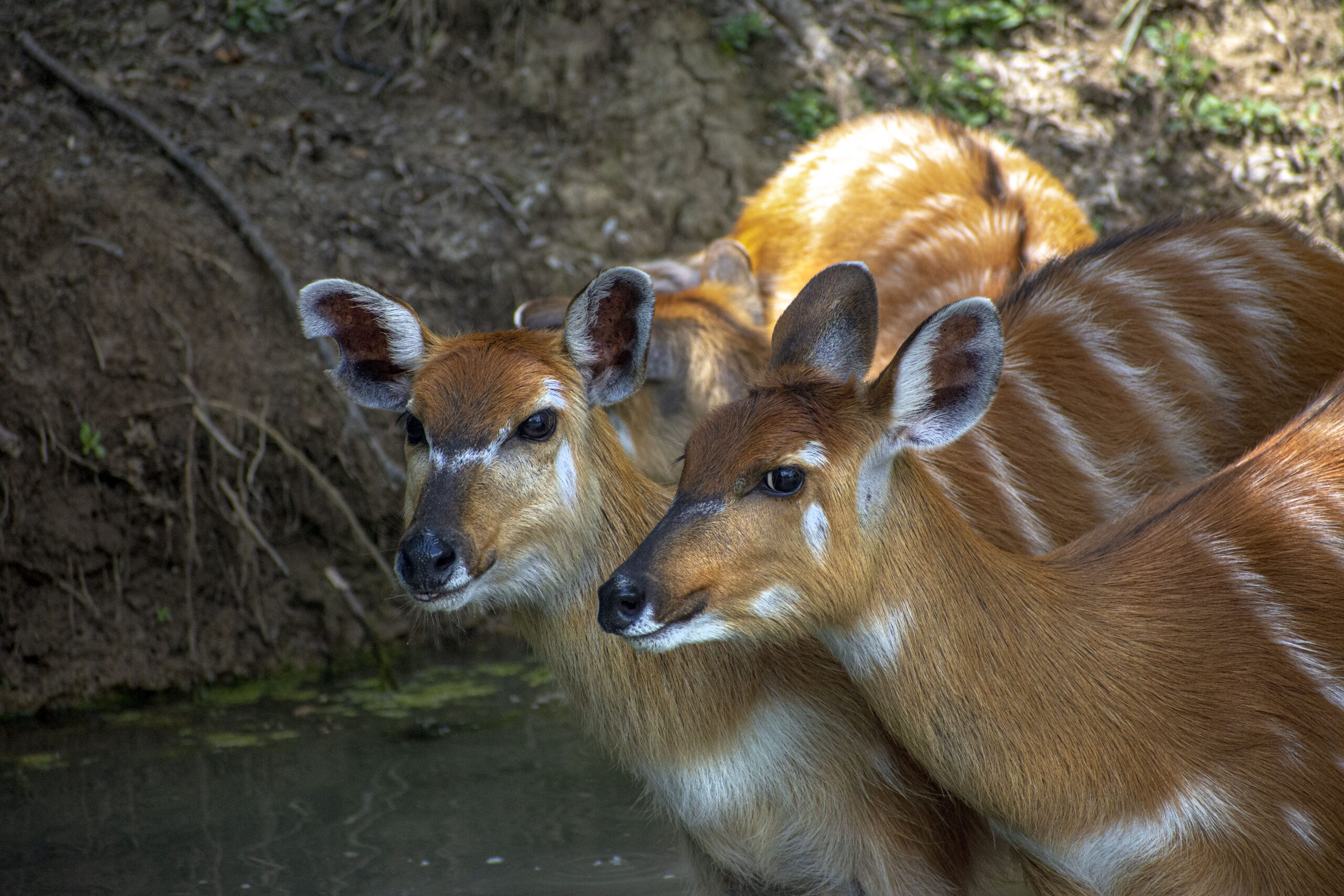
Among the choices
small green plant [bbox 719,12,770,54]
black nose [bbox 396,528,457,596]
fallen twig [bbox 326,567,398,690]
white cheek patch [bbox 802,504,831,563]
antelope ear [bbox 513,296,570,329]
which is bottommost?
fallen twig [bbox 326,567,398,690]

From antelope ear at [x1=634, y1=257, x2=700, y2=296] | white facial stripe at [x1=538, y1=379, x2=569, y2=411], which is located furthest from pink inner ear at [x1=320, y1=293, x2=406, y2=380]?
antelope ear at [x1=634, y1=257, x2=700, y2=296]

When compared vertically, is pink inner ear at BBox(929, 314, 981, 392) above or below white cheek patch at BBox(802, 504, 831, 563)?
above

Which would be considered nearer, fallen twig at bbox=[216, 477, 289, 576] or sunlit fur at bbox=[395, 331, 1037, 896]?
sunlit fur at bbox=[395, 331, 1037, 896]

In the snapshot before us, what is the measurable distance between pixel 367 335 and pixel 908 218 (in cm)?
310

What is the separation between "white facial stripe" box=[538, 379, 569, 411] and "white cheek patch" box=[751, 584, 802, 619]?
38.7 inches

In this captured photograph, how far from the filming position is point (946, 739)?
324 cm

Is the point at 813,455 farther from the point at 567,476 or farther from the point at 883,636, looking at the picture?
the point at 567,476

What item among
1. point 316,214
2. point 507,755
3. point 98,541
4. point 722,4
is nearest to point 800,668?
point 507,755

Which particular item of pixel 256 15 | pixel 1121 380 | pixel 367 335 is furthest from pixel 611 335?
pixel 256 15

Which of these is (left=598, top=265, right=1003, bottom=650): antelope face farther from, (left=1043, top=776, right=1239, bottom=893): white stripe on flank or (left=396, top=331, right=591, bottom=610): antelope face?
(left=1043, top=776, right=1239, bottom=893): white stripe on flank

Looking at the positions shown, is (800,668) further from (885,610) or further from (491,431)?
(491,431)

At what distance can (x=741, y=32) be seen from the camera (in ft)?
28.2

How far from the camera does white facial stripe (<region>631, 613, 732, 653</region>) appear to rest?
311cm

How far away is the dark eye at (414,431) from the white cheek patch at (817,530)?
1.24m
